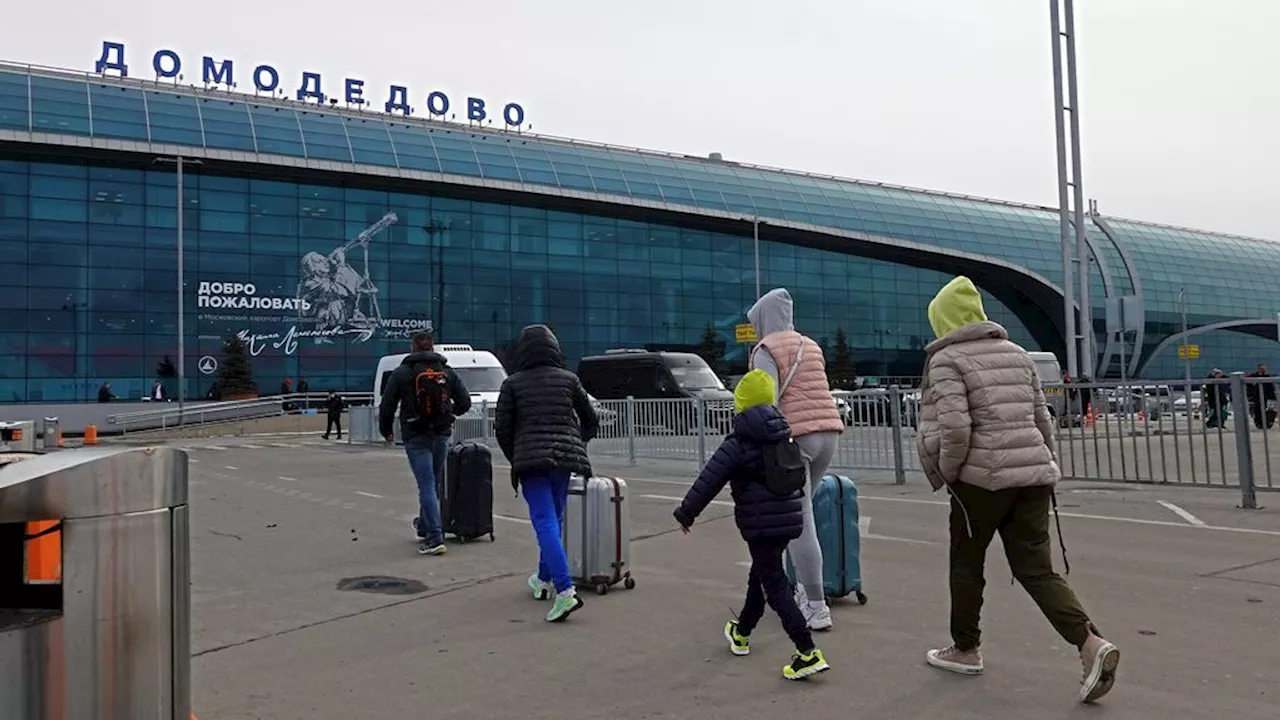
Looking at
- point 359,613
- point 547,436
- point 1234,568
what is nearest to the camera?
point 547,436

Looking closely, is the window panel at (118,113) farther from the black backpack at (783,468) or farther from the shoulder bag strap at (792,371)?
the black backpack at (783,468)

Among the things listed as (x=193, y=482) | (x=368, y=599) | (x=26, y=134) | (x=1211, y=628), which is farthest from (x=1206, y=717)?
(x=26, y=134)

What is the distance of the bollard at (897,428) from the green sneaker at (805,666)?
890 cm

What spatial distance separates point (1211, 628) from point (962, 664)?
1.72 m

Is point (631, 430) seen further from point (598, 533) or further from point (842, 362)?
point (842, 362)

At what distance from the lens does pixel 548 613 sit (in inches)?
236

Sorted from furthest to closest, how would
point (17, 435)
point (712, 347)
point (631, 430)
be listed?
point (712, 347) → point (631, 430) → point (17, 435)

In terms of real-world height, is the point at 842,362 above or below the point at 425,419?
above

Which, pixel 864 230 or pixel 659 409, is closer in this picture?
pixel 659 409

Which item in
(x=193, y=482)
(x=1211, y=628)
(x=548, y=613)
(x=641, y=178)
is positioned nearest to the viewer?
(x=1211, y=628)

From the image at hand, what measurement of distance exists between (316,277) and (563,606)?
154 ft

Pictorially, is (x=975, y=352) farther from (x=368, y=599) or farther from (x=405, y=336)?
(x=405, y=336)

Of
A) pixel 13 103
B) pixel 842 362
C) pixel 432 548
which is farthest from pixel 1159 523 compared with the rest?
pixel 842 362

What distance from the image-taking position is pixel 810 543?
5.27 metres
